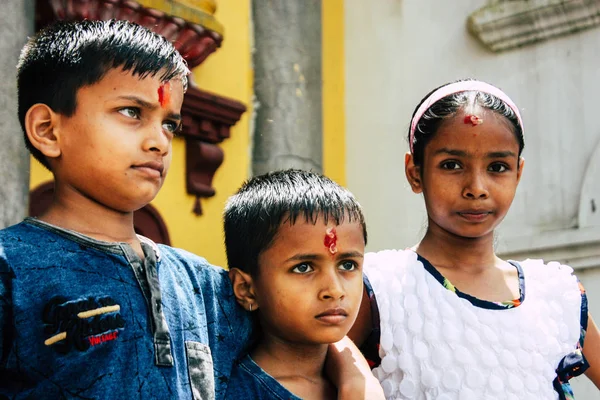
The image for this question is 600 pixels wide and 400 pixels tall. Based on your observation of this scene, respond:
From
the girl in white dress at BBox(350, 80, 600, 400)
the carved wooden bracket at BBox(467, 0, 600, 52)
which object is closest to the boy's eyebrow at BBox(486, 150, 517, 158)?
the girl in white dress at BBox(350, 80, 600, 400)

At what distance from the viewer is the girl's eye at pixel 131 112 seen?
4.94ft

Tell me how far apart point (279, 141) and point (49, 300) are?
2.59 m

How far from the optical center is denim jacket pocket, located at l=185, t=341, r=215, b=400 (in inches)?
59.7

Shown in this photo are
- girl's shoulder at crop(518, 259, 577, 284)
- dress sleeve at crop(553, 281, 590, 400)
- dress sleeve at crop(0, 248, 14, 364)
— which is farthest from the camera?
girl's shoulder at crop(518, 259, 577, 284)

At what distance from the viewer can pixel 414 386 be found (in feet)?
6.20

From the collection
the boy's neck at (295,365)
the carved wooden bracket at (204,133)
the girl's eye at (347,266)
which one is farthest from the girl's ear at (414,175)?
the carved wooden bracket at (204,133)

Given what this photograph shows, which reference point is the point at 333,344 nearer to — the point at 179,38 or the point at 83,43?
the point at 83,43

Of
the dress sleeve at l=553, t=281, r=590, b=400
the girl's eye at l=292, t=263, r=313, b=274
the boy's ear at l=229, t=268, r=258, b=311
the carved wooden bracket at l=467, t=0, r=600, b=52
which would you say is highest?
the carved wooden bracket at l=467, t=0, r=600, b=52

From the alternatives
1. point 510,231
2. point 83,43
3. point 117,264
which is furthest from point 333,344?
point 510,231

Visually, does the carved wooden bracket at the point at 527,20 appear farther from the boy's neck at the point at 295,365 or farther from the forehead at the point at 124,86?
the forehead at the point at 124,86

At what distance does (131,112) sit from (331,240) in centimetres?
46

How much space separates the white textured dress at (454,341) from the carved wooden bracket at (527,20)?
2.69 meters

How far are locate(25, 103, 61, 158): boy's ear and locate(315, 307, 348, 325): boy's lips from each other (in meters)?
0.57

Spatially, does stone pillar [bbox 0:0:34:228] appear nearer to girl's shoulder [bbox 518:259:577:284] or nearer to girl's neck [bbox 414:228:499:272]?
girl's neck [bbox 414:228:499:272]
